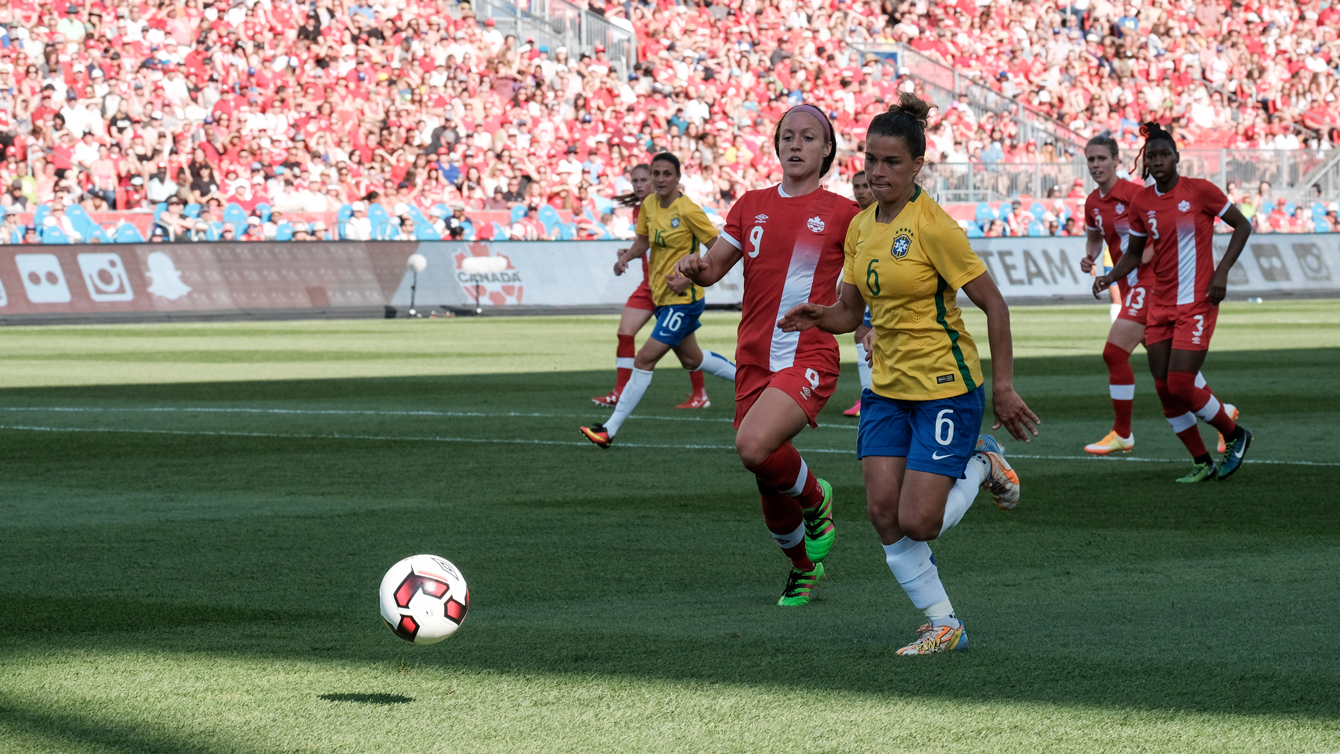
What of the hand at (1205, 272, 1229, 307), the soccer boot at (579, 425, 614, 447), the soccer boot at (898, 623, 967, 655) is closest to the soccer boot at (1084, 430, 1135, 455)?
the hand at (1205, 272, 1229, 307)

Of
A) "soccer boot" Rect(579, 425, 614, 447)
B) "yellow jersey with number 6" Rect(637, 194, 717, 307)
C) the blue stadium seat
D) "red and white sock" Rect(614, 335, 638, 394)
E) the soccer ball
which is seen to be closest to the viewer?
the soccer ball

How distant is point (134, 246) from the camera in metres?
27.0

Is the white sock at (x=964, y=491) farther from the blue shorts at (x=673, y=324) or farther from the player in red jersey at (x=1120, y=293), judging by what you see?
the blue shorts at (x=673, y=324)

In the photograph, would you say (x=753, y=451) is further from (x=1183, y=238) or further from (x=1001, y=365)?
(x=1183, y=238)

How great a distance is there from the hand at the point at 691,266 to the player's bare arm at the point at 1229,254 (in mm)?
4658

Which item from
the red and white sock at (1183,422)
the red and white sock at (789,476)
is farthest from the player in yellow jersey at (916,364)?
the red and white sock at (1183,422)

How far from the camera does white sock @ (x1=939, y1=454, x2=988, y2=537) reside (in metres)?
5.84

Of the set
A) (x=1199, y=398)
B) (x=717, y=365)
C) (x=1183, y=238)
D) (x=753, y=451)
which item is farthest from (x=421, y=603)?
(x=717, y=365)

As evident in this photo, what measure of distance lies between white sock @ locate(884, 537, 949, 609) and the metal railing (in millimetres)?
32220

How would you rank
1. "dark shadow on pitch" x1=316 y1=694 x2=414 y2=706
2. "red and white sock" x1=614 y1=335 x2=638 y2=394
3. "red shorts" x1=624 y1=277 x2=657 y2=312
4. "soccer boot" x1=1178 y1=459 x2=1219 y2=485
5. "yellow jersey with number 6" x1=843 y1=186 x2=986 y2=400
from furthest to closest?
1. "red shorts" x1=624 y1=277 x2=657 y2=312
2. "red and white sock" x1=614 y1=335 x2=638 y2=394
3. "soccer boot" x1=1178 y1=459 x2=1219 y2=485
4. "yellow jersey with number 6" x1=843 y1=186 x2=986 y2=400
5. "dark shadow on pitch" x1=316 y1=694 x2=414 y2=706

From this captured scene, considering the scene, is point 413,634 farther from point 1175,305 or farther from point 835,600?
point 1175,305

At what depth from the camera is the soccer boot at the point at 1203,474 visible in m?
10.2

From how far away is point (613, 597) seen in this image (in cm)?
664

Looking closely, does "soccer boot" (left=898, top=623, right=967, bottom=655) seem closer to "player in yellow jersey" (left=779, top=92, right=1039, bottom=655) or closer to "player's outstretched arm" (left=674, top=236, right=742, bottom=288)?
"player in yellow jersey" (left=779, top=92, right=1039, bottom=655)
